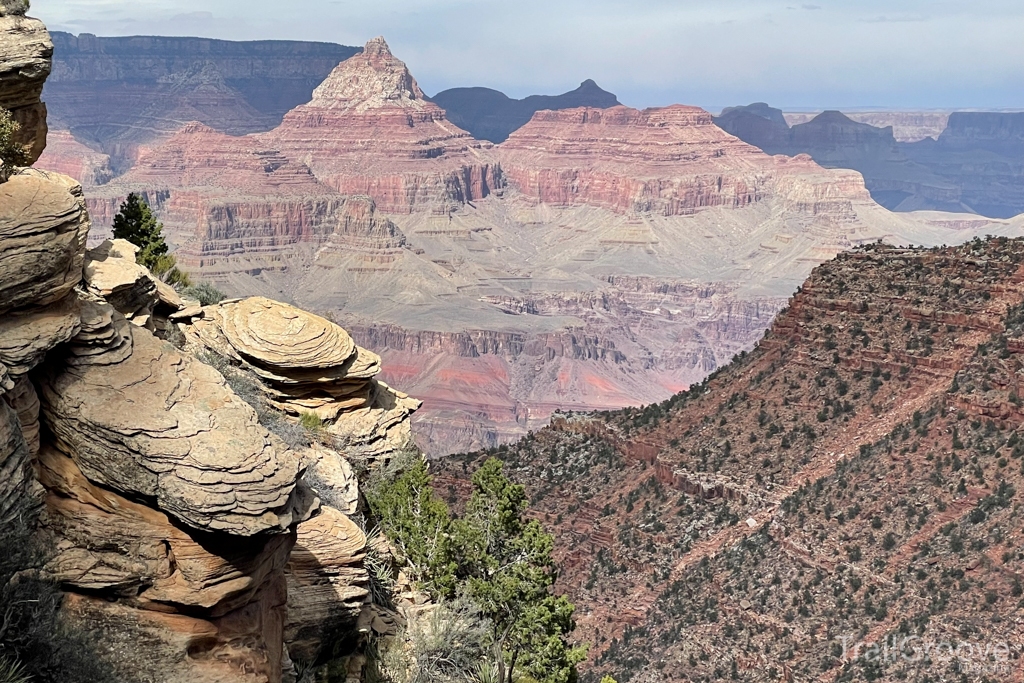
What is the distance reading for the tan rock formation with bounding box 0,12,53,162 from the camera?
16.5 metres

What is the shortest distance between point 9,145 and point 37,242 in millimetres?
3301

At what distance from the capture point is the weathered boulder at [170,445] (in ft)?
46.3

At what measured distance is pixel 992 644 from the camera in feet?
120

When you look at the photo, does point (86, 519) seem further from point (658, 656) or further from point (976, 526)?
point (976, 526)

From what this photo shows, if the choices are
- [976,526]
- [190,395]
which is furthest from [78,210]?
[976,526]

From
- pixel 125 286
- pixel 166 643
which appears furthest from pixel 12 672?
pixel 125 286

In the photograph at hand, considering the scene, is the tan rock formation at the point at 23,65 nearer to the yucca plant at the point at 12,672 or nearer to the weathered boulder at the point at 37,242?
the weathered boulder at the point at 37,242

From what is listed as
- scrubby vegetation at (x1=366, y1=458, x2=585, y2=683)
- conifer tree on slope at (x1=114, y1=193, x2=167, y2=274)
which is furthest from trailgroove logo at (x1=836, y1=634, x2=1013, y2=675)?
conifer tree on slope at (x1=114, y1=193, x2=167, y2=274)

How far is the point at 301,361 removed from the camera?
82.7 ft

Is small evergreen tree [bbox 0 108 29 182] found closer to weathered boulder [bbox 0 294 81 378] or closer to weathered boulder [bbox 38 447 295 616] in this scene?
weathered boulder [bbox 0 294 81 378]

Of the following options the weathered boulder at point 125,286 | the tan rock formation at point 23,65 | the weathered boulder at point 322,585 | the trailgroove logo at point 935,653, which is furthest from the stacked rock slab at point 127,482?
the trailgroove logo at point 935,653

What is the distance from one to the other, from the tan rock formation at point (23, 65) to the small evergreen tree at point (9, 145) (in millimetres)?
294

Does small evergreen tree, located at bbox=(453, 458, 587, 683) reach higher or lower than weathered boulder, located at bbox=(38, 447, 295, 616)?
lower

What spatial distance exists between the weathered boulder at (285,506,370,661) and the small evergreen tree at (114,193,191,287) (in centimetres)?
2008
